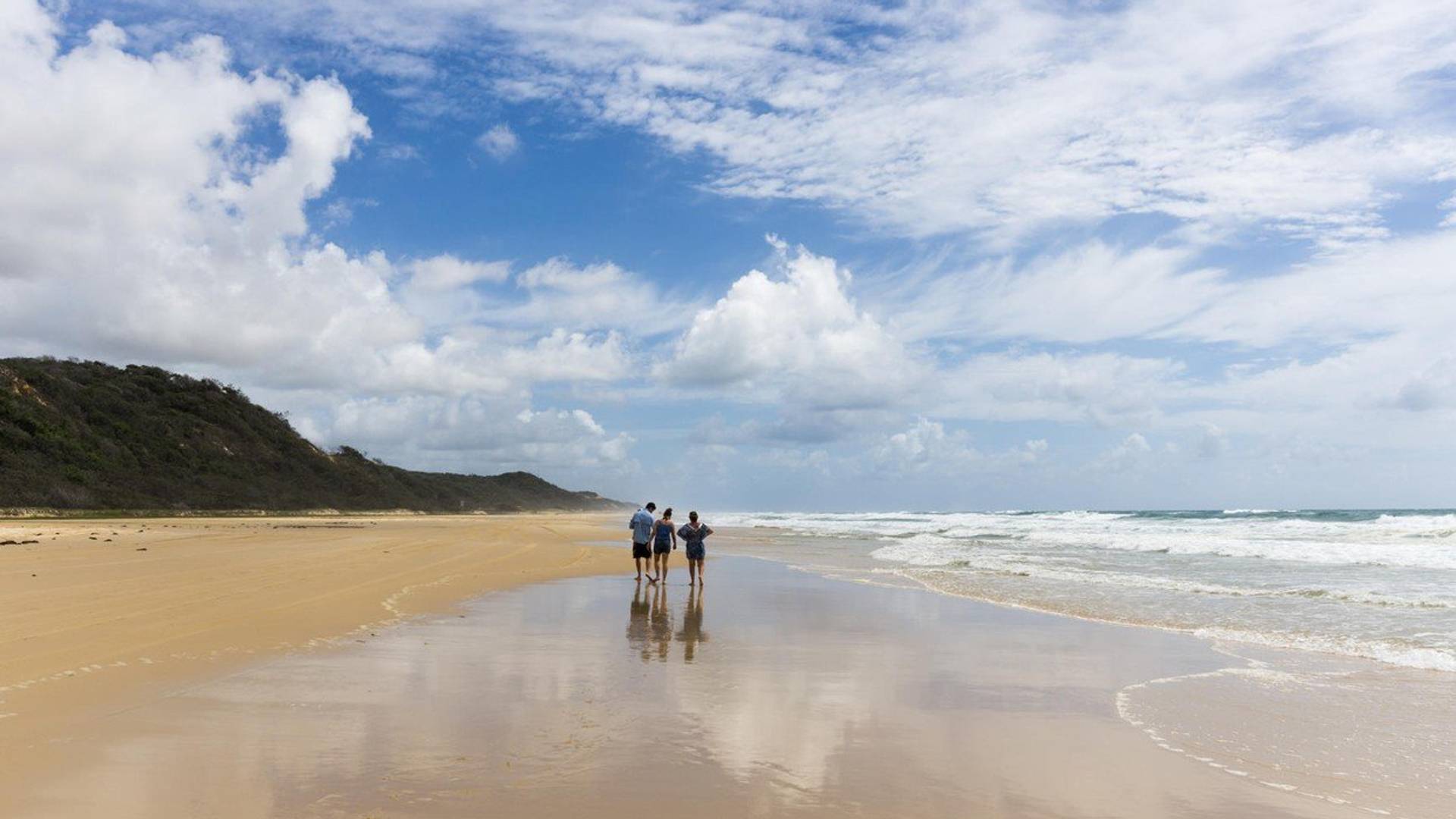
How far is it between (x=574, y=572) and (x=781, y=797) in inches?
724

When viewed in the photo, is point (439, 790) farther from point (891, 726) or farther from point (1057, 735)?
point (1057, 735)

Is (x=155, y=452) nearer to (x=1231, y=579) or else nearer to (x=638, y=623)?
(x=638, y=623)

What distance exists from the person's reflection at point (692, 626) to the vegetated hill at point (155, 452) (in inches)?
1960

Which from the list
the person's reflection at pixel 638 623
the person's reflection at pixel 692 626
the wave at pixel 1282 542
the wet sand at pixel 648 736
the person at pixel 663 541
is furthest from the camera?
the wave at pixel 1282 542

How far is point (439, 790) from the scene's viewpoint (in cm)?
563

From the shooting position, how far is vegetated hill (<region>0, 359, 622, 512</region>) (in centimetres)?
5644

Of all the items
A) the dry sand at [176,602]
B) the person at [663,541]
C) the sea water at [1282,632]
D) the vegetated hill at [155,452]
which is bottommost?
the sea water at [1282,632]

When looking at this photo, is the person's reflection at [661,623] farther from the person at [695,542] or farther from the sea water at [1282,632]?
the sea water at [1282,632]

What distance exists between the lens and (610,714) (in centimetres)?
781

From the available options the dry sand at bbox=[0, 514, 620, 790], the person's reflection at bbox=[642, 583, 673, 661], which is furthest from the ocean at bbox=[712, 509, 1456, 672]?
the dry sand at bbox=[0, 514, 620, 790]

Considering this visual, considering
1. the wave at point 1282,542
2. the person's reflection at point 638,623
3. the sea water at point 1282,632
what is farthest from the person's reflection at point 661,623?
the wave at point 1282,542

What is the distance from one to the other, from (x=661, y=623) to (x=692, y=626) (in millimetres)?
577

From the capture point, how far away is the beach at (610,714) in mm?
5715

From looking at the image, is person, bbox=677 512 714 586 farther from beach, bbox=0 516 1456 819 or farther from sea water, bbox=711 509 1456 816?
sea water, bbox=711 509 1456 816
